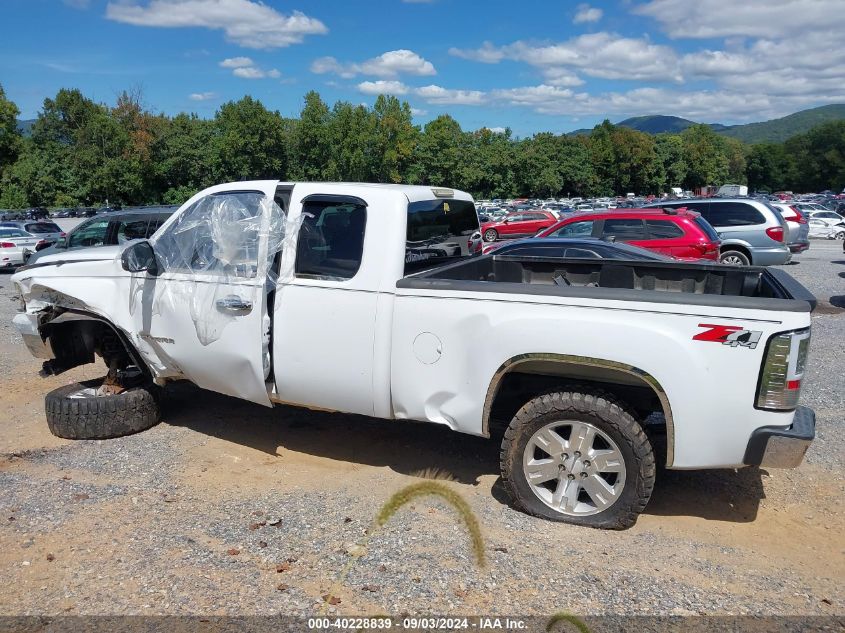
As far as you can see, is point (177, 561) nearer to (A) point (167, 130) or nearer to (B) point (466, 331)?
(B) point (466, 331)

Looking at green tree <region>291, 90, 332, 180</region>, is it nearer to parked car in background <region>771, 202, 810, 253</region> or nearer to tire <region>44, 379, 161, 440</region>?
parked car in background <region>771, 202, 810, 253</region>

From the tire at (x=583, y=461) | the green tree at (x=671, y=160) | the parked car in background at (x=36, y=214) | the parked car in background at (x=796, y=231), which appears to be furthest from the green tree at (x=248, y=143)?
the green tree at (x=671, y=160)

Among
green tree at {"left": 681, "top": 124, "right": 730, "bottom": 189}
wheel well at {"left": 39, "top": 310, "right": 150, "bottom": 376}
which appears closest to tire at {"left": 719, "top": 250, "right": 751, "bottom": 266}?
wheel well at {"left": 39, "top": 310, "right": 150, "bottom": 376}

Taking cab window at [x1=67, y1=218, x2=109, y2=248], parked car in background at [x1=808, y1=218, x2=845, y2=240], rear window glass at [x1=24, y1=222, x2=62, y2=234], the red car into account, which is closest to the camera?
cab window at [x1=67, y1=218, x2=109, y2=248]

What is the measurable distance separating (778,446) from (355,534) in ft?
8.08

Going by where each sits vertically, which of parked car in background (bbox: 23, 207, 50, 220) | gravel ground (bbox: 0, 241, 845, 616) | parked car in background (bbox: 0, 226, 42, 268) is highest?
gravel ground (bbox: 0, 241, 845, 616)

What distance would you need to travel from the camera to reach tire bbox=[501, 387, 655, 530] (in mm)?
4035

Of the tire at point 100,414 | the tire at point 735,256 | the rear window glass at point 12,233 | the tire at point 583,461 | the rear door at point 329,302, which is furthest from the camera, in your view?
the rear window glass at point 12,233

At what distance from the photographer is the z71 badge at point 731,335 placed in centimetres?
365

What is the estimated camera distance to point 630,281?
5.92 meters

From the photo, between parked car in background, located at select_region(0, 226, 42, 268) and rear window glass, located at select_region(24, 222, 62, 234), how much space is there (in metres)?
0.63

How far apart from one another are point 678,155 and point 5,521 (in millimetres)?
119768

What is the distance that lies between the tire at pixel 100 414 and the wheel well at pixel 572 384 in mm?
3113

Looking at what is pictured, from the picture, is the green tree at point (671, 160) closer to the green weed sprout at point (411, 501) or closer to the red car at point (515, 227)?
the red car at point (515, 227)
